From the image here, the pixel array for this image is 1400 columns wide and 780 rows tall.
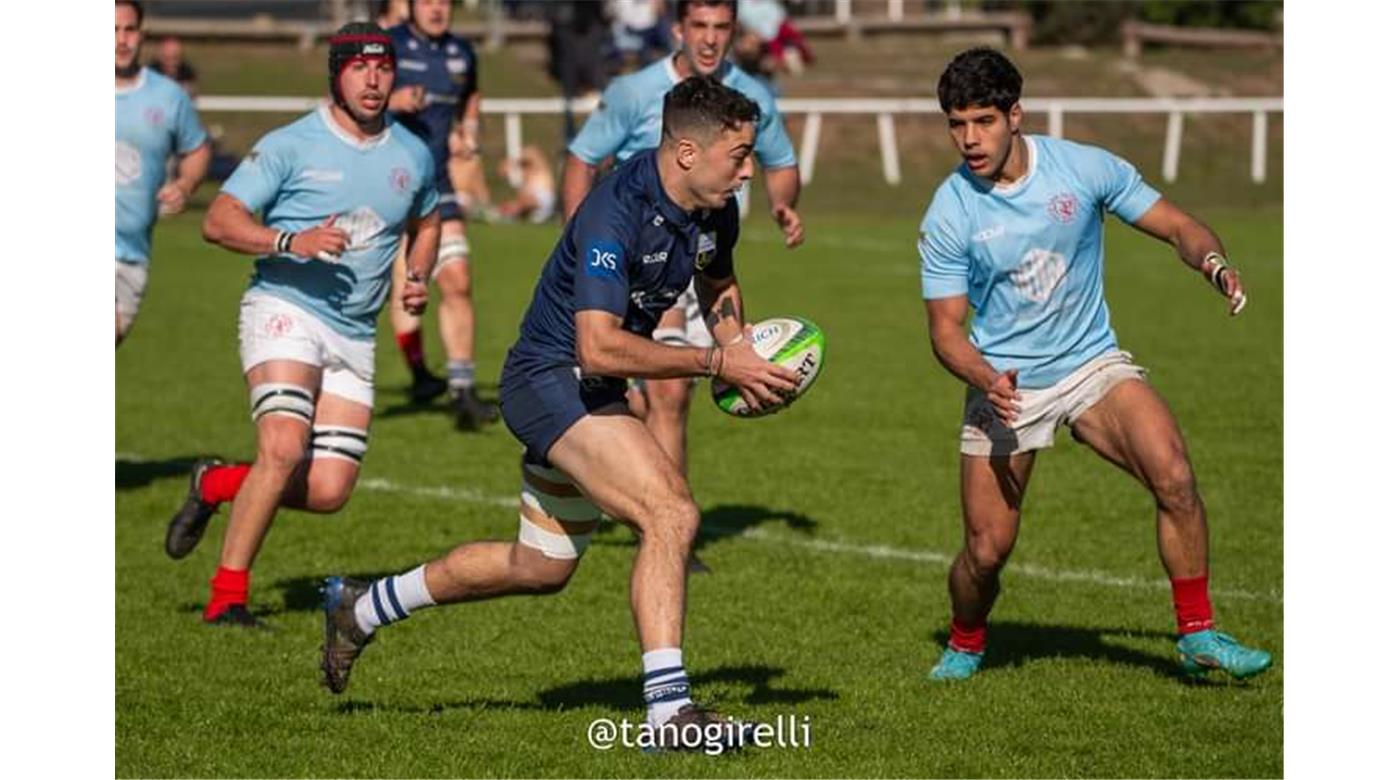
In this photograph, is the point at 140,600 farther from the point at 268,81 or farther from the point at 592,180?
the point at 268,81

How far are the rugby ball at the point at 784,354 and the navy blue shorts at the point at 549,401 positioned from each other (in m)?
0.41

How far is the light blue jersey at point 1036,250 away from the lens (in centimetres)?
896

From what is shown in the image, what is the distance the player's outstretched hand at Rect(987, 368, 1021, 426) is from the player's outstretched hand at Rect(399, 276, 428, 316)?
9.94ft

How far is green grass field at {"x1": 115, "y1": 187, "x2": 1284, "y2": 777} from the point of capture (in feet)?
27.1

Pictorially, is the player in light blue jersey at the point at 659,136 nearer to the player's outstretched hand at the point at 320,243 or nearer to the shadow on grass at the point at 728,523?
the shadow on grass at the point at 728,523

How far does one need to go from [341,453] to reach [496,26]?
33815mm

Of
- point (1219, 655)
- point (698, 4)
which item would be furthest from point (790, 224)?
point (1219, 655)

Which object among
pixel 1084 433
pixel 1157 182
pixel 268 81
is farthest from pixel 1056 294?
pixel 268 81

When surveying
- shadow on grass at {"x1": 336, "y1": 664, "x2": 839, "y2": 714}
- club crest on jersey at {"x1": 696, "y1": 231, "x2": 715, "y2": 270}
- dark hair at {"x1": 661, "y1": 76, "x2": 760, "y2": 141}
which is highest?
dark hair at {"x1": 661, "y1": 76, "x2": 760, "y2": 141}

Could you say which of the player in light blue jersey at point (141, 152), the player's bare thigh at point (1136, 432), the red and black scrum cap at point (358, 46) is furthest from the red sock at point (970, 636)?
Result: the player in light blue jersey at point (141, 152)

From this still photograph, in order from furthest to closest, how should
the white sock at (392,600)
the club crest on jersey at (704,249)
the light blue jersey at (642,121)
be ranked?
the light blue jersey at (642,121) → the white sock at (392,600) → the club crest on jersey at (704,249)

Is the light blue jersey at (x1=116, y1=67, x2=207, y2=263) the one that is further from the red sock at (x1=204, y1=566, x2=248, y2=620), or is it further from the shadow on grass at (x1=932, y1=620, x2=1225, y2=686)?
the shadow on grass at (x1=932, y1=620, x2=1225, y2=686)

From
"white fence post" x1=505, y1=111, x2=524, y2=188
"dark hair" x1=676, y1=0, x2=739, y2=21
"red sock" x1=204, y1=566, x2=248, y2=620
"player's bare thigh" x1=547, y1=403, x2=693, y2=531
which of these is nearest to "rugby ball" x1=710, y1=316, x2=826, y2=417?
"player's bare thigh" x1=547, y1=403, x2=693, y2=531

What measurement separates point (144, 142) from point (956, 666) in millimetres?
6019
